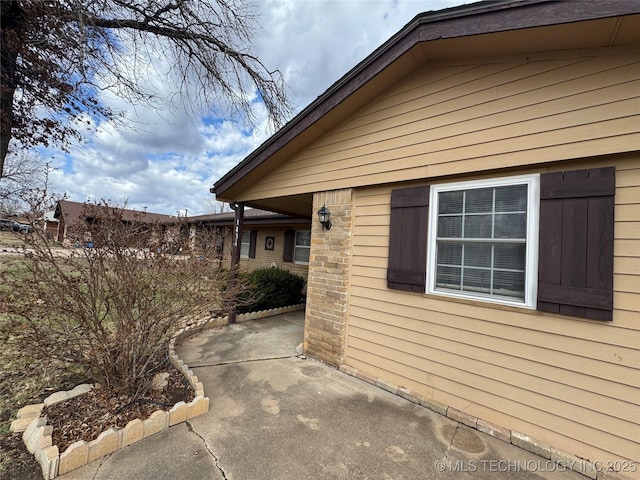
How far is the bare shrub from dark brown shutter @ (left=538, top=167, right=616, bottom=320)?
12.4 ft

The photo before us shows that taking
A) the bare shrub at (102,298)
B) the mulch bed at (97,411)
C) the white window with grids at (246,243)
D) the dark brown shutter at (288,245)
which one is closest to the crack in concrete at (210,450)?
the mulch bed at (97,411)

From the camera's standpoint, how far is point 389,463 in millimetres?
2303

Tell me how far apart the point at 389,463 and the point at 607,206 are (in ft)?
9.30

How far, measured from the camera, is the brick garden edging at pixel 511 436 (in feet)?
7.43

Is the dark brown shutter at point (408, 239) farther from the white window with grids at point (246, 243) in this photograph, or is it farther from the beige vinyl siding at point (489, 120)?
the white window with grids at point (246, 243)

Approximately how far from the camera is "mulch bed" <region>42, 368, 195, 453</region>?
2.34 m

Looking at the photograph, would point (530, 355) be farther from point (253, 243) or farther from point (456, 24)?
point (253, 243)

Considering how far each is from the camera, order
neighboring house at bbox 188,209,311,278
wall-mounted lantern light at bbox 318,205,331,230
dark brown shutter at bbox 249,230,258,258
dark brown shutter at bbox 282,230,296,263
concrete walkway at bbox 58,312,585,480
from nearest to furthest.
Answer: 1. concrete walkway at bbox 58,312,585,480
2. wall-mounted lantern light at bbox 318,205,331,230
3. neighboring house at bbox 188,209,311,278
4. dark brown shutter at bbox 282,230,296,263
5. dark brown shutter at bbox 249,230,258,258

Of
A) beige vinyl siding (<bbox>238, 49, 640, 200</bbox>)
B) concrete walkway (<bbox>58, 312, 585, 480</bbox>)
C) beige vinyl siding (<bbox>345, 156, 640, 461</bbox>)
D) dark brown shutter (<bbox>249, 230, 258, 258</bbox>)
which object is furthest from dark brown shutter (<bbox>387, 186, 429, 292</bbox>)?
dark brown shutter (<bbox>249, 230, 258, 258</bbox>)

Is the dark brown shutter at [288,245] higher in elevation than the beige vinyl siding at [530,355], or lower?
higher

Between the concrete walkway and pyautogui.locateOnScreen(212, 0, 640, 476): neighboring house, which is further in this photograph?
pyautogui.locateOnScreen(212, 0, 640, 476): neighboring house

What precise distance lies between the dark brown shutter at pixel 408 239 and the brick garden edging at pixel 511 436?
1.26 m

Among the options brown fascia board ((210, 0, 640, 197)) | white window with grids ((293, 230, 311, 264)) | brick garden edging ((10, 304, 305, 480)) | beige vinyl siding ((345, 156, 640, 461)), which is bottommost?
brick garden edging ((10, 304, 305, 480))

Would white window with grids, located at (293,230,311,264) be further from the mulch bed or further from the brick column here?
the mulch bed
